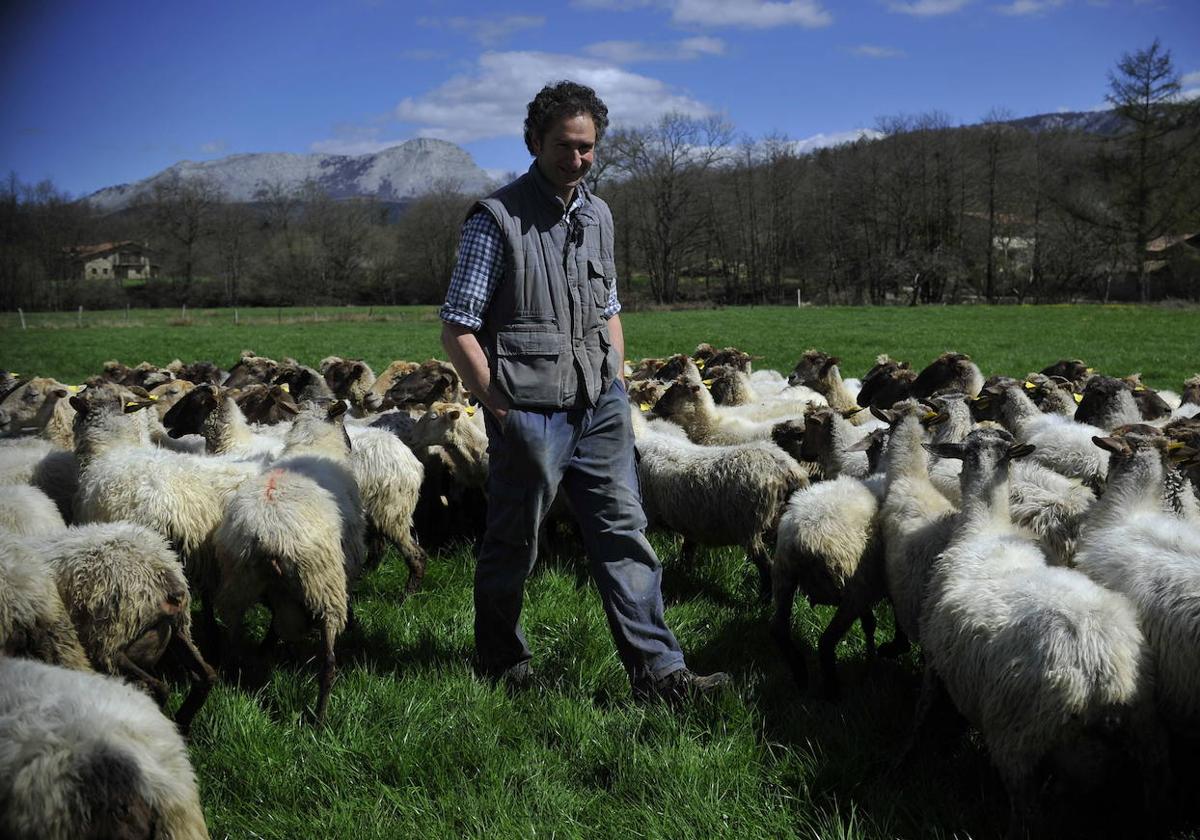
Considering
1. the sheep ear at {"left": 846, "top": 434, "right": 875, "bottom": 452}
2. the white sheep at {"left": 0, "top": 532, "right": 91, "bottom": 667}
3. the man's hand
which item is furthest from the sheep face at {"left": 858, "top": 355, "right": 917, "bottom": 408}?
the white sheep at {"left": 0, "top": 532, "right": 91, "bottom": 667}

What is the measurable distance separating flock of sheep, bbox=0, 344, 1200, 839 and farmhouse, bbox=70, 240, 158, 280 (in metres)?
27.3

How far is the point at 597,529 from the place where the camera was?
406 cm

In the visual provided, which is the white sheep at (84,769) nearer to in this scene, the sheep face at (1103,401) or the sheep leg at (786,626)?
the sheep leg at (786,626)

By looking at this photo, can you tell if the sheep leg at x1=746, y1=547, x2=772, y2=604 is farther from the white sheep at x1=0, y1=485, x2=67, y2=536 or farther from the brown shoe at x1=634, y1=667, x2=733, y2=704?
the white sheep at x1=0, y1=485, x2=67, y2=536

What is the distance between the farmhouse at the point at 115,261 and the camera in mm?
37906

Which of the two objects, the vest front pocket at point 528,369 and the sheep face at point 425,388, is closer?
the vest front pocket at point 528,369

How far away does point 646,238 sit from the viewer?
2562 inches

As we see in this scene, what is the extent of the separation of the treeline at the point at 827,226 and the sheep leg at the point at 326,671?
45.4 metres

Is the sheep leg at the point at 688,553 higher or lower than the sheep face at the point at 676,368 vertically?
lower

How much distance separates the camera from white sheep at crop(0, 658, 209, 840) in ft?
7.62

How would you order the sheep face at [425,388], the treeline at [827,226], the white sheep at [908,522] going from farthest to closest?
1. the treeline at [827,226]
2. the sheep face at [425,388]
3. the white sheep at [908,522]

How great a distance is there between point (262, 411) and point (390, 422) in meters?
1.05

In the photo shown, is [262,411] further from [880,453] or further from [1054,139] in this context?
[1054,139]

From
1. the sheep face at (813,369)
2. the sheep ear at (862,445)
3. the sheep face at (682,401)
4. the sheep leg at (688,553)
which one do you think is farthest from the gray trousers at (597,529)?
the sheep face at (813,369)
